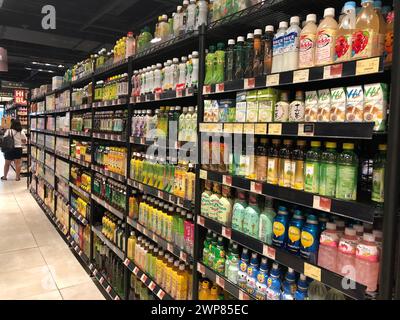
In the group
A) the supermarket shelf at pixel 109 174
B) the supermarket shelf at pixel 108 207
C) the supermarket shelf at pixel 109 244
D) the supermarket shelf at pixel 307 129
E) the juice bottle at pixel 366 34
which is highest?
the juice bottle at pixel 366 34

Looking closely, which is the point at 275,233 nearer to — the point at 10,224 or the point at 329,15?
the point at 329,15

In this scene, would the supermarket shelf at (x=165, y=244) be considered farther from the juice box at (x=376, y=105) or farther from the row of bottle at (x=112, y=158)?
the juice box at (x=376, y=105)

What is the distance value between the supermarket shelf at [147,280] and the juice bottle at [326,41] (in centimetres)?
201

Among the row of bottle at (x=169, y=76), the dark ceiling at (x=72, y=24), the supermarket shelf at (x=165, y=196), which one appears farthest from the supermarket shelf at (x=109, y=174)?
Answer: the dark ceiling at (x=72, y=24)

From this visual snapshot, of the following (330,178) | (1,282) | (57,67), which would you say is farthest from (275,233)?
(57,67)

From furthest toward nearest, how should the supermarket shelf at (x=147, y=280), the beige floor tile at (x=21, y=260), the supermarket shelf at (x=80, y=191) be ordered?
the supermarket shelf at (x=80, y=191) → the beige floor tile at (x=21, y=260) → the supermarket shelf at (x=147, y=280)

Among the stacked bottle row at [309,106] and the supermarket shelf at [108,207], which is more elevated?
the stacked bottle row at [309,106]

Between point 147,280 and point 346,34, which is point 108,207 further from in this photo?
point 346,34

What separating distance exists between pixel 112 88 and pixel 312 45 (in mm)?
2511

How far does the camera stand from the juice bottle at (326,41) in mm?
1451

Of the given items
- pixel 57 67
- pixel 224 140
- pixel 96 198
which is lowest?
pixel 96 198

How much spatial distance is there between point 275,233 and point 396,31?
42.4 inches

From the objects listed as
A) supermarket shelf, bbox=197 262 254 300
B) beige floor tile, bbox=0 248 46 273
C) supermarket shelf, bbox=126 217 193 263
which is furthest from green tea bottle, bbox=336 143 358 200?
beige floor tile, bbox=0 248 46 273

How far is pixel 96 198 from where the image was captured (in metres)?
3.88
